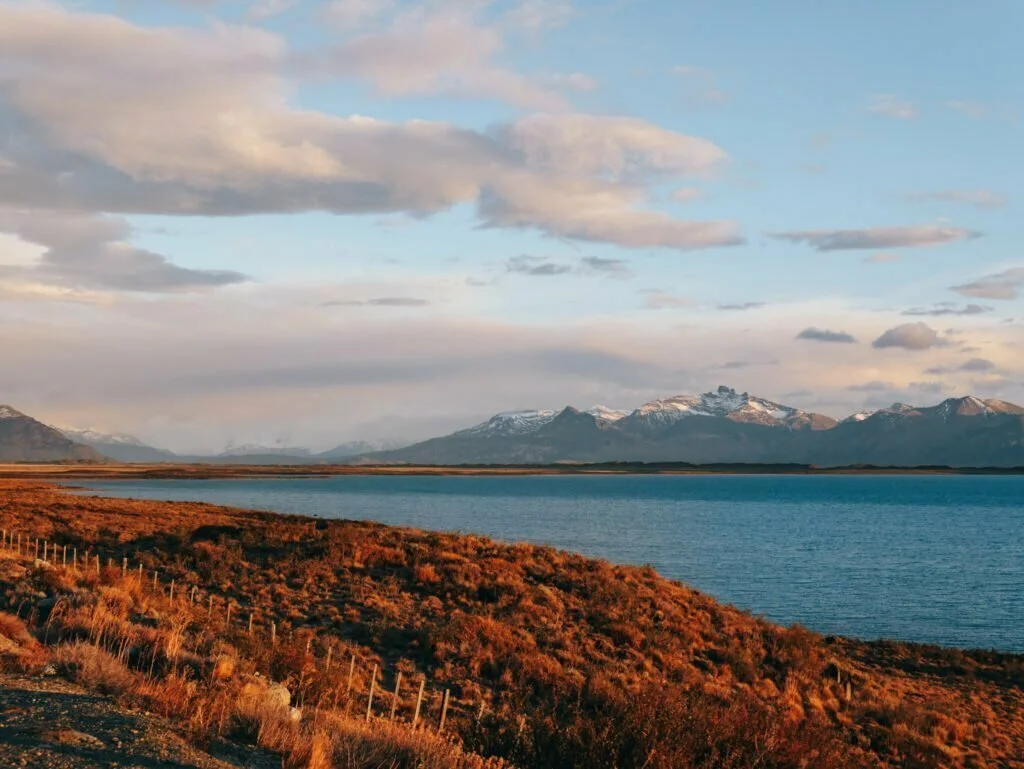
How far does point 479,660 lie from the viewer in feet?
73.2

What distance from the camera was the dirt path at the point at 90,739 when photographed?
28.2 ft

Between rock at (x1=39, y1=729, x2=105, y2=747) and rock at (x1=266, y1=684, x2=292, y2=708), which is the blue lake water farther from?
rock at (x1=39, y1=729, x2=105, y2=747)

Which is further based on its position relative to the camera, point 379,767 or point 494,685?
point 494,685

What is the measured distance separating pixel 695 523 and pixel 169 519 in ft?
194

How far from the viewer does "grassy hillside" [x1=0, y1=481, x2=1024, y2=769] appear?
12.1 m

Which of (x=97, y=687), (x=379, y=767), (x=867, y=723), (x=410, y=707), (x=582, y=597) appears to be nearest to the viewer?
(x=379, y=767)

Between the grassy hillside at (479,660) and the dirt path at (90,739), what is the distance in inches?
19.9

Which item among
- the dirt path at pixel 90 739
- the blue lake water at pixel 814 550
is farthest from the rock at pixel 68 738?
the blue lake water at pixel 814 550

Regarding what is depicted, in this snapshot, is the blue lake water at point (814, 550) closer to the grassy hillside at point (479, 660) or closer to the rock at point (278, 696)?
the grassy hillside at point (479, 660)

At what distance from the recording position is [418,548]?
120 ft

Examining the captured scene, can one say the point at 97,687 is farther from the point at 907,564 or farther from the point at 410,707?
the point at 907,564

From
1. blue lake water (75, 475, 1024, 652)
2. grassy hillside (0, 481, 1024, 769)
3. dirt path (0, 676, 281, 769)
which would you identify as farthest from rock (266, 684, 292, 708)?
blue lake water (75, 475, 1024, 652)

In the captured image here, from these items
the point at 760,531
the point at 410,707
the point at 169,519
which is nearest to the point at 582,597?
the point at 410,707

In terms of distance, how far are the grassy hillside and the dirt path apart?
0.51m
